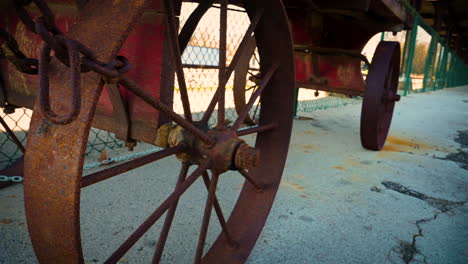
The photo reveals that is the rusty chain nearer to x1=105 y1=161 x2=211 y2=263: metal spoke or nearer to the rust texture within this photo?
the rust texture

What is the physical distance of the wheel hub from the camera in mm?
1057

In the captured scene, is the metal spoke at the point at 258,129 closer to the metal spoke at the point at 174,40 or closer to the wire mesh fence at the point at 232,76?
the metal spoke at the point at 174,40

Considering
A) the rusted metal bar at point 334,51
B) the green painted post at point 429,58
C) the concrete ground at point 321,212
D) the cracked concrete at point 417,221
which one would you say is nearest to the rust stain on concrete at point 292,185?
the concrete ground at point 321,212

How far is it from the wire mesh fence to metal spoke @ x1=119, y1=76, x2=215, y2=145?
37.3 inches

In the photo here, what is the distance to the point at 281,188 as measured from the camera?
196cm

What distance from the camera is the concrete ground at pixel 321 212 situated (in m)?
1.35

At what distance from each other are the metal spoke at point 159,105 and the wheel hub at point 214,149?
32 mm

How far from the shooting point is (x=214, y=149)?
3.49 feet

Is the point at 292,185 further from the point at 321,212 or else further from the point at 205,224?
the point at 205,224

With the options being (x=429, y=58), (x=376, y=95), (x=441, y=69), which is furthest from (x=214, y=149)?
(x=441, y=69)

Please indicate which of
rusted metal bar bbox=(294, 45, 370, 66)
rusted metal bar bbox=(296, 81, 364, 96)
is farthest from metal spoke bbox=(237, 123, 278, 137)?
rusted metal bar bbox=(296, 81, 364, 96)

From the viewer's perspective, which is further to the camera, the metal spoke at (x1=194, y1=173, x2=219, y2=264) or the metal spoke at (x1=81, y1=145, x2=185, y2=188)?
the metal spoke at (x1=194, y1=173, x2=219, y2=264)

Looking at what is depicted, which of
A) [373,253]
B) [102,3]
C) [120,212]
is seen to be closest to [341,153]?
[373,253]

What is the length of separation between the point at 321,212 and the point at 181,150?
3.13 ft
